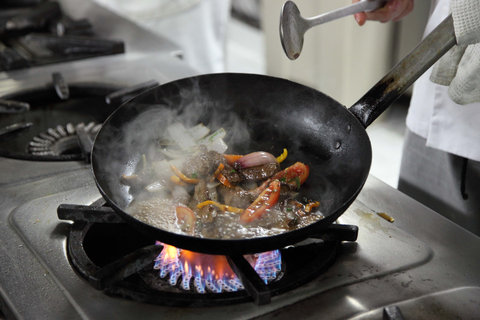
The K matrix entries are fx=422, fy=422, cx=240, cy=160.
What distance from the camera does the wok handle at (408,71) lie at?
2.95 ft

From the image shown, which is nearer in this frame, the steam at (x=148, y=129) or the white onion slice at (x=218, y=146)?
the steam at (x=148, y=129)

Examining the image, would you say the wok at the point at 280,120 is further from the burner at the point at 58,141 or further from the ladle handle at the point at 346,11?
the burner at the point at 58,141

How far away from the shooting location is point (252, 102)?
1201mm

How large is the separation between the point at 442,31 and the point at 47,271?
0.95 meters

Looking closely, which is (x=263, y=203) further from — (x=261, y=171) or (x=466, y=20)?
(x=466, y=20)

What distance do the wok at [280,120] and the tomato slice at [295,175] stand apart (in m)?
0.03

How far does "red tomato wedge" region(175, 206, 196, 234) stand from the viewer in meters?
0.91

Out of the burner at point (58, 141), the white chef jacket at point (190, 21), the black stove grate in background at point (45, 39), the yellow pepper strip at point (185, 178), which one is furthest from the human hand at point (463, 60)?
the white chef jacket at point (190, 21)

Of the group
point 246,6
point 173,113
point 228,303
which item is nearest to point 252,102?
point 173,113

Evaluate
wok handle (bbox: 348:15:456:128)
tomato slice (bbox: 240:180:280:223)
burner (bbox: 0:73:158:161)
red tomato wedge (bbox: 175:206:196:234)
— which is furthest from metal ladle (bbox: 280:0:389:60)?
burner (bbox: 0:73:158:161)

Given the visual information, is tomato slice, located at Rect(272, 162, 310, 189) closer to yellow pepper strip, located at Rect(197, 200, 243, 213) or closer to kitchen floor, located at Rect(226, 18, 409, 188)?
yellow pepper strip, located at Rect(197, 200, 243, 213)

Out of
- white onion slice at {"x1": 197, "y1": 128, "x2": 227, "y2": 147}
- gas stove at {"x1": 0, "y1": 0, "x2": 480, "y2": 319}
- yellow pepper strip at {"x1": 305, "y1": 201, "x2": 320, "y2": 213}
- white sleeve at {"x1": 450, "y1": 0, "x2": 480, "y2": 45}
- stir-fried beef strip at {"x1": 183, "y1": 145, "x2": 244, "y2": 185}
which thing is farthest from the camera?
white onion slice at {"x1": 197, "y1": 128, "x2": 227, "y2": 147}

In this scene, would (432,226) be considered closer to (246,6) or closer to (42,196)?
(42,196)

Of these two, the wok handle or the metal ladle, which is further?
the metal ladle
